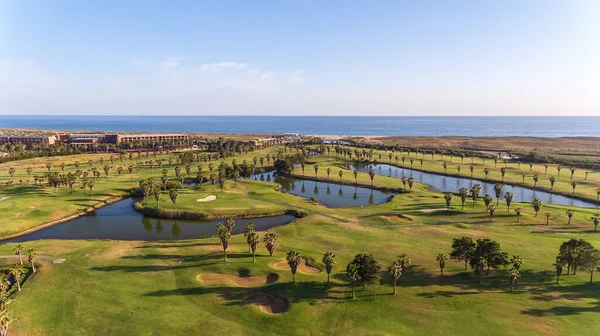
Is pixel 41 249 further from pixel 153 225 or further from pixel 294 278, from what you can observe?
pixel 294 278

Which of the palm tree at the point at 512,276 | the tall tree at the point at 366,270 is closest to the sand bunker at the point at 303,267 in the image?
the tall tree at the point at 366,270

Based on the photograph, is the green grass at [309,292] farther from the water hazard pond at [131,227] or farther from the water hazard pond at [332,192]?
the water hazard pond at [332,192]

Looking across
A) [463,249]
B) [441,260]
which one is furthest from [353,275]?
[463,249]

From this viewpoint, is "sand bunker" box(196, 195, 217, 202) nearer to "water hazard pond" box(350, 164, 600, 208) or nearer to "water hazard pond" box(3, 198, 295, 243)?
"water hazard pond" box(3, 198, 295, 243)

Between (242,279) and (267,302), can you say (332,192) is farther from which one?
(267,302)

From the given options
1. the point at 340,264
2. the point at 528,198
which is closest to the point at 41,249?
the point at 340,264

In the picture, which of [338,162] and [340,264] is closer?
[340,264]
